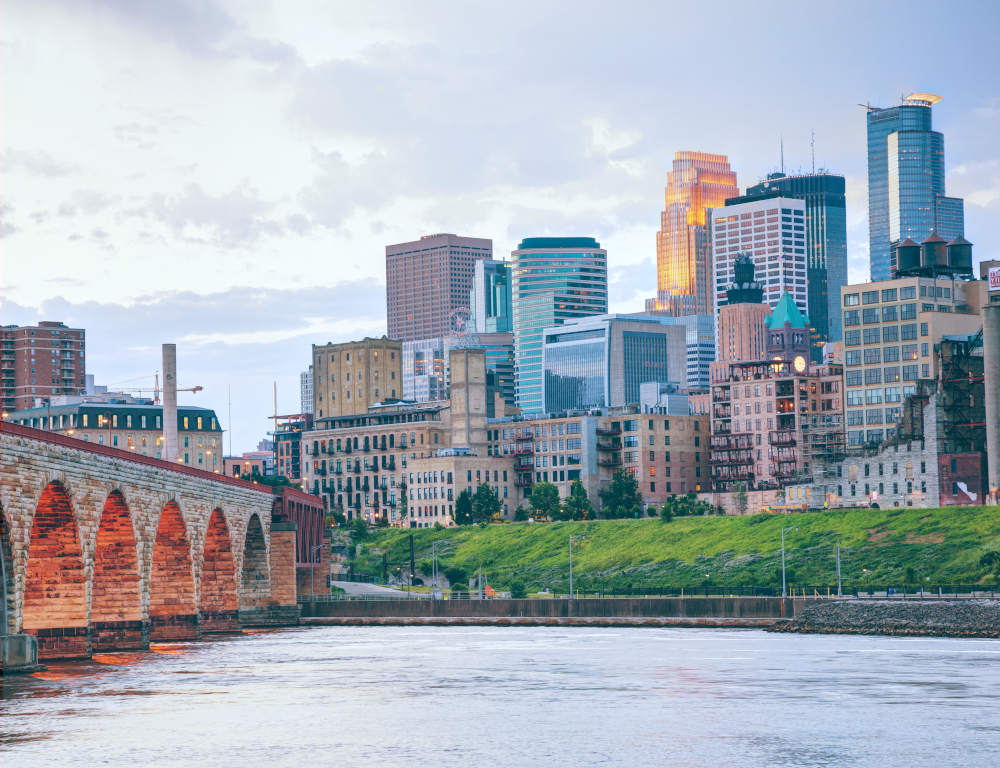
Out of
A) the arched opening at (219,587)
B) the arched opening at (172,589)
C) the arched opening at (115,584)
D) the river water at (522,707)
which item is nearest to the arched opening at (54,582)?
the river water at (522,707)

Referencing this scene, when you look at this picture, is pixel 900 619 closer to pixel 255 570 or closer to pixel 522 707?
pixel 522 707

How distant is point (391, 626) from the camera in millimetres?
145750

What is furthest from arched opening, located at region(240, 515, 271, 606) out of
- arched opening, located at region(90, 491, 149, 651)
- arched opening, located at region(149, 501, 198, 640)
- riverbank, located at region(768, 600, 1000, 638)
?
riverbank, located at region(768, 600, 1000, 638)

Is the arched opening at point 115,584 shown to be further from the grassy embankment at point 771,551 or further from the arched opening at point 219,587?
the grassy embankment at point 771,551

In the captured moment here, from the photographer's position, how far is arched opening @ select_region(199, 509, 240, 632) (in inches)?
5212

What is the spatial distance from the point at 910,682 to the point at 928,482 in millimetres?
119782

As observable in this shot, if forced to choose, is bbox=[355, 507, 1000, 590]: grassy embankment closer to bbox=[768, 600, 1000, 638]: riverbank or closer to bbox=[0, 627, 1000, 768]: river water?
bbox=[768, 600, 1000, 638]: riverbank

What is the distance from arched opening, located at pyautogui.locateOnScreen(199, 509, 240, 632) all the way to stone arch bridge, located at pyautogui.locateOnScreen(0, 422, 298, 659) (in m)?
0.09

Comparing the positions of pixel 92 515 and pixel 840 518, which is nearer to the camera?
pixel 92 515

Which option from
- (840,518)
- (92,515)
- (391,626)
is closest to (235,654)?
(92,515)

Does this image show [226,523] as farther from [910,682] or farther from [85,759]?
[85,759]

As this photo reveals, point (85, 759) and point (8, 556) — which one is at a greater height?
point (8, 556)

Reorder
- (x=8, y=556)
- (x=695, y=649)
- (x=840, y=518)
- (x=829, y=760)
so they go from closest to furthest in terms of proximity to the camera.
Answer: (x=829, y=760) < (x=8, y=556) < (x=695, y=649) < (x=840, y=518)

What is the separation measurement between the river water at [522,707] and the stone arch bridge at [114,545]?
3.06 m
